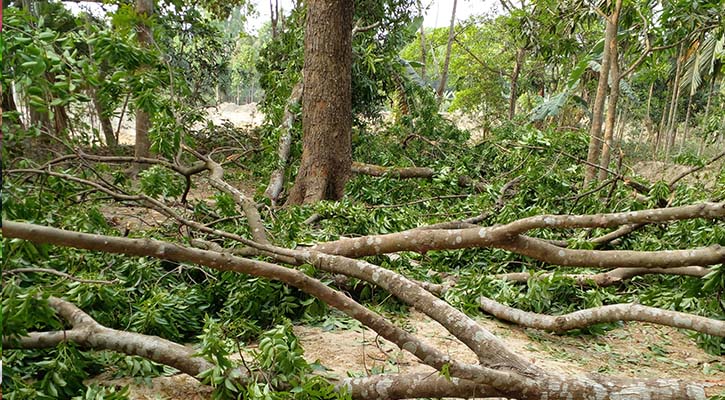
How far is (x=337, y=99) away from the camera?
21.1 feet

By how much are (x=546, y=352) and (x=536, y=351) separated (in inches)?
3.0

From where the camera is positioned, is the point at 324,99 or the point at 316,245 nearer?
the point at 316,245

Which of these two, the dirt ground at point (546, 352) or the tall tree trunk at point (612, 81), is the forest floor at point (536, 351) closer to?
the dirt ground at point (546, 352)

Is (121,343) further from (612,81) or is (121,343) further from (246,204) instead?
(612,81)

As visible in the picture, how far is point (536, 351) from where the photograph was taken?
10.8 feet

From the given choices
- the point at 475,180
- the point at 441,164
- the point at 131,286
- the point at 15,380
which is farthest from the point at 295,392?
the point at 441,164

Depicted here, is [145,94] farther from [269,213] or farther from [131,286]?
[269,213]

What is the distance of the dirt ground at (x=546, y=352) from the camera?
2.91m

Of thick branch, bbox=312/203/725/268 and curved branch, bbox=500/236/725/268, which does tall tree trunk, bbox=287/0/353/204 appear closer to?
thick branch, bbox=312/203/725/268

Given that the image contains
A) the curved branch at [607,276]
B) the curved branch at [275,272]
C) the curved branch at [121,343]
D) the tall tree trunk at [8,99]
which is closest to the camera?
the curved branch at [275,272]

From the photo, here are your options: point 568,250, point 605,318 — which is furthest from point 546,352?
point 568,250

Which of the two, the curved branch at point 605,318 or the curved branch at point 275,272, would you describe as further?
the curved branch at point 605,318

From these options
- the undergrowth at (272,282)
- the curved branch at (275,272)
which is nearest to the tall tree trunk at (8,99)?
the undergrowth at (272,282)

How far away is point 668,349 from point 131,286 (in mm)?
3554
